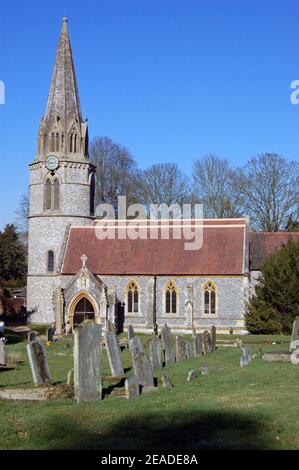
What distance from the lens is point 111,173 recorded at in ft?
198

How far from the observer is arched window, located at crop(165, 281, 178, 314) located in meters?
36.7

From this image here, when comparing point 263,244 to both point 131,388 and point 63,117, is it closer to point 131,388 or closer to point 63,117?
point 63,117

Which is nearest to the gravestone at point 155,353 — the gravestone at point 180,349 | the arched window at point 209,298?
the gravestone at point 180,349

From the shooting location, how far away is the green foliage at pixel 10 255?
178ft

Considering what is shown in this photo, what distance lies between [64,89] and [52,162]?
196 inches

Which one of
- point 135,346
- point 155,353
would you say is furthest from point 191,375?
point 155,353

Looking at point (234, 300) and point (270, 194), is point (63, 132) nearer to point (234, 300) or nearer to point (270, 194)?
point (234, 300)

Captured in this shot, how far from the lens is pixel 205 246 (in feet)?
124

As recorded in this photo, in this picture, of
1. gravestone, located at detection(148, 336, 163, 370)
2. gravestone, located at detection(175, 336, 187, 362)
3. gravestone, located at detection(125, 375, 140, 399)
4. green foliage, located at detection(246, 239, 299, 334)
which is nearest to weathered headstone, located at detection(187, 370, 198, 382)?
gravestone, located at detection(148, 336, 163, 370)

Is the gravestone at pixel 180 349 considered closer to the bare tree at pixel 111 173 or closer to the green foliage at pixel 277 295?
the green foliage at pixel 277 295

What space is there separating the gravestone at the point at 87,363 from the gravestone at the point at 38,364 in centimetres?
148

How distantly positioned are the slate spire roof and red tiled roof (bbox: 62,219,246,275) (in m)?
7.40

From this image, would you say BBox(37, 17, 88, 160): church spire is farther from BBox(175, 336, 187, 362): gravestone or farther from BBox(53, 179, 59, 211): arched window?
BBox(175, 336, 187, 362): gravestone
